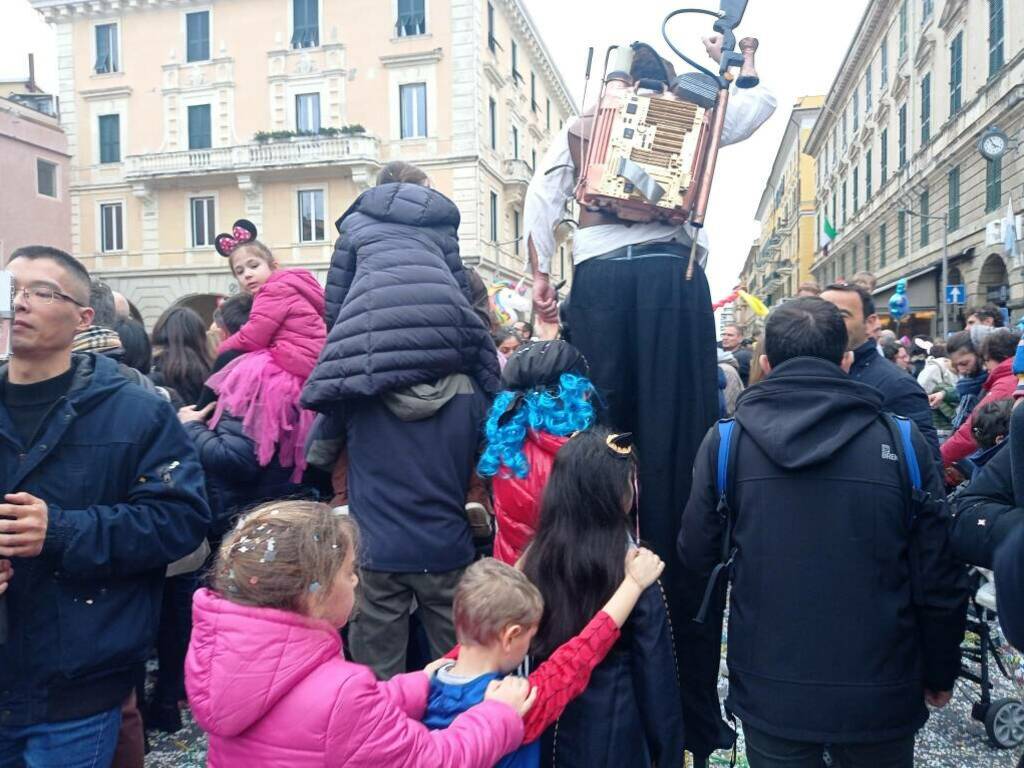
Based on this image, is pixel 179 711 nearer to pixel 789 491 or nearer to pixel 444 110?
pixel 789 491

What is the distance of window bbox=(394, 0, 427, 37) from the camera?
28250 millimetres

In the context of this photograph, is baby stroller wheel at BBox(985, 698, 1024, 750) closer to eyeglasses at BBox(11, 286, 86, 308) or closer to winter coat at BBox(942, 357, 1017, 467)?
winter coat at BBox(942, 357, 1017, 467)

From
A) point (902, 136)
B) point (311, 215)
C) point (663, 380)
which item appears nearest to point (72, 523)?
point (663, 380)

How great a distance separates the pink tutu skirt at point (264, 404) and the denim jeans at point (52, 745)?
139cm

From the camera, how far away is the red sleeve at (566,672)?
6.91 ft

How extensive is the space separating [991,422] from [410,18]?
28369mm

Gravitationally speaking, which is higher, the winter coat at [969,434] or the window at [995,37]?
the window at [995,37]

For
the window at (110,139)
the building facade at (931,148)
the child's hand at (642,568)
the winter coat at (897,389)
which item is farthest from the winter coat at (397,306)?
the window at (110,139)

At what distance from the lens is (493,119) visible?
99.7ft

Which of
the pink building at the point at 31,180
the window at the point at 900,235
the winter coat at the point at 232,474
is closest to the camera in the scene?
the winter coat at the point at 232,474

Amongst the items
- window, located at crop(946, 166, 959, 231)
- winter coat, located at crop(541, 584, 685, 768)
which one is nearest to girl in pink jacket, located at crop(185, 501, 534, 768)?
winter coat, located at crop(541, 584, 685, 768)

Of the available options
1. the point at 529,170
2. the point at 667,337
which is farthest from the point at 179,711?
the point at 529,170

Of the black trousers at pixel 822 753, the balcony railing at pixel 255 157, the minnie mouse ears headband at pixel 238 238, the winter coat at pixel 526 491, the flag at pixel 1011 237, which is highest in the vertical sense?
the balcony railing at pixel 255 157

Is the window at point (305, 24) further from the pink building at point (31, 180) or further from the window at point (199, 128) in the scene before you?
the pink building at point (31, 180)
